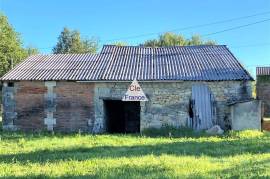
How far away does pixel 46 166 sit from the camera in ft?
35.2

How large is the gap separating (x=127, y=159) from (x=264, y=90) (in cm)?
2041

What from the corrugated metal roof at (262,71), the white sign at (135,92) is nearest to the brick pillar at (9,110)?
the white sign at (135,92)

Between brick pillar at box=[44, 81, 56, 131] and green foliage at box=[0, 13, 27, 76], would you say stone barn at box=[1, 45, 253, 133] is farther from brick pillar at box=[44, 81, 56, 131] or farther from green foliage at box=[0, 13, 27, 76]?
green foliage at box=[0, 13, 27, 76]

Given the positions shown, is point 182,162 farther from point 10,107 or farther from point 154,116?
point 10,107

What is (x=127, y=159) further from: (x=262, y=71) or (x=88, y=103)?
(x=262, y=71)

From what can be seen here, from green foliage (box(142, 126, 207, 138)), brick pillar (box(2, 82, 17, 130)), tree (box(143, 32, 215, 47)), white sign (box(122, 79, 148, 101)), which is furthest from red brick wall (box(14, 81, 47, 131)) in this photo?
tree (box(143, 32, 215, 47))

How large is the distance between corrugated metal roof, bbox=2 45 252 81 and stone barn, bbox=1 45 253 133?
0.15 feet

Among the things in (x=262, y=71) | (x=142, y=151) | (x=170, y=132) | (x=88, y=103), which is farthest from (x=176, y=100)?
(x=262, y=71)

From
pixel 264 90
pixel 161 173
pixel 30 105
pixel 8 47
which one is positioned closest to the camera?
pixel 161 173

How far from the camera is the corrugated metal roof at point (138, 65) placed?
837 inches

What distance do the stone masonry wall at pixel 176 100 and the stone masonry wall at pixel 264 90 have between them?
9.81m

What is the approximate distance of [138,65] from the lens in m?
23.0

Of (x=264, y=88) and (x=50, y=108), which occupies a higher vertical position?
(x=264, y=88)

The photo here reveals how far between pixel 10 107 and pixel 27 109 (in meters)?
0.83
